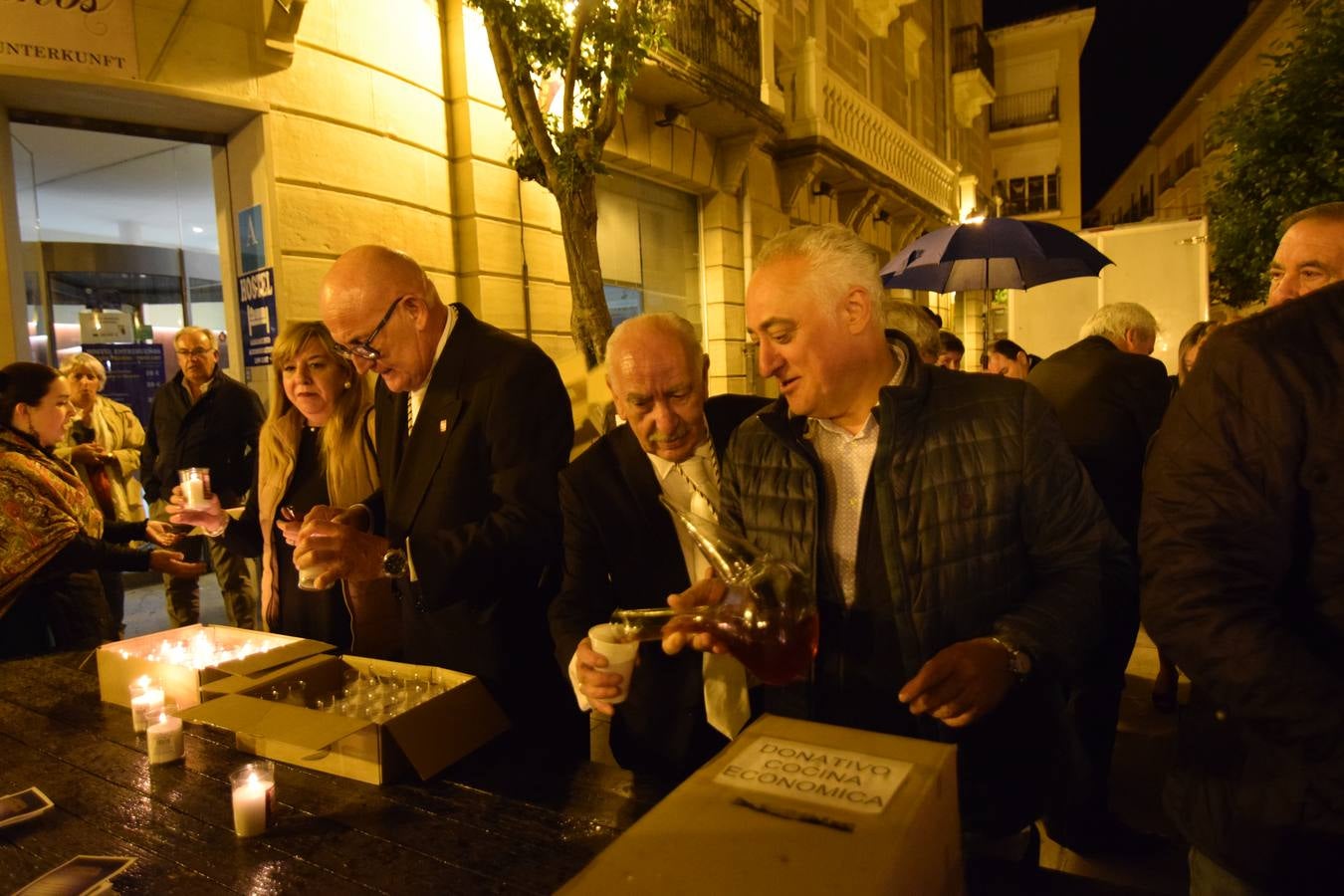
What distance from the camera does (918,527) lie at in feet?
5.67

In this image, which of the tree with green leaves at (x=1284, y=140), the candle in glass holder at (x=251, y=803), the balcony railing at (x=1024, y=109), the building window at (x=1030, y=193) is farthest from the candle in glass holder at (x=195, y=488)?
the balcony railing at (x=1024, y=109)

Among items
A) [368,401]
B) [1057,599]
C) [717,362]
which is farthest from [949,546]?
[717,362]

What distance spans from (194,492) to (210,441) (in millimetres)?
2574

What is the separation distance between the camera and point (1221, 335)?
1276mm

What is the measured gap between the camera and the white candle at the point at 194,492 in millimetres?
3100

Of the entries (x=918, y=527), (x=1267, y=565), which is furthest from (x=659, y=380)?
(x=1267, y=565)

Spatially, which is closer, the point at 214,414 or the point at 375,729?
the point at 375,729

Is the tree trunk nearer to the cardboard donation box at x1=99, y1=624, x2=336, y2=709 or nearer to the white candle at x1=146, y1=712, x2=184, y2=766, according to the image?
the cardboard donation box at x1=99, y1=624, x2=336, y2=709

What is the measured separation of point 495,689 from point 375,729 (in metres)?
0.73

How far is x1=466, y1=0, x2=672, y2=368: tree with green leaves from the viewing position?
5.40m

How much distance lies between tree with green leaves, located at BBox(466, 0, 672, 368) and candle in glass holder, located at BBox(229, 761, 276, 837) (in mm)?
4092

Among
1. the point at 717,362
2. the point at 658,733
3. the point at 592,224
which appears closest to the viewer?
the point at 658,733

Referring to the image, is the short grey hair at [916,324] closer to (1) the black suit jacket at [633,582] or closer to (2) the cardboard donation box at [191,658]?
(1) the black suit jacket at [633,582]

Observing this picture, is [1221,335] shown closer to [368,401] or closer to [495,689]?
[495,689]
